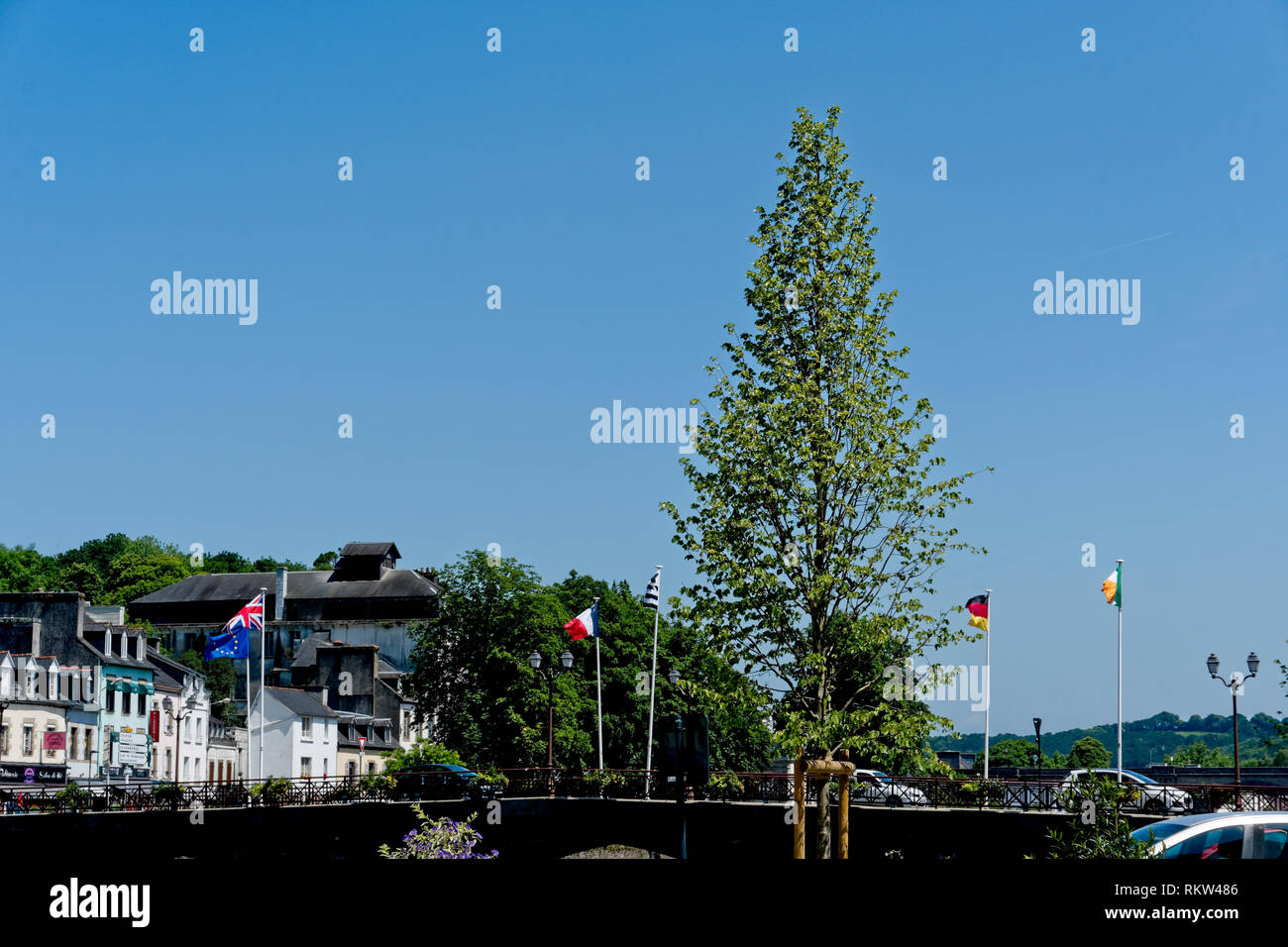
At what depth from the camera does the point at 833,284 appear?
26.7 meters

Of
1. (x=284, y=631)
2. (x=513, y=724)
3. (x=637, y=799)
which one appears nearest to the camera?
(x=637, y=799)

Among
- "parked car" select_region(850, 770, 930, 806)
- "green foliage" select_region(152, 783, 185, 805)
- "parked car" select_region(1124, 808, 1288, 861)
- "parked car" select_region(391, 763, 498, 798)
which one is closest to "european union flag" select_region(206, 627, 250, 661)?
"green foliage" select_region(152, 783, 185, 805)

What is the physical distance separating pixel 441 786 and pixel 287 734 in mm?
38339

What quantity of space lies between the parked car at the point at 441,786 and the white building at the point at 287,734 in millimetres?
33045

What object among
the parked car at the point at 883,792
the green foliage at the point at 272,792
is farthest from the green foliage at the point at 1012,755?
the green foliage at the point at 272,792

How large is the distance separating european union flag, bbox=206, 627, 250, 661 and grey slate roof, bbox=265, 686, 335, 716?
32.6 meters

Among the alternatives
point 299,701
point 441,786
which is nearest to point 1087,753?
point 299,701

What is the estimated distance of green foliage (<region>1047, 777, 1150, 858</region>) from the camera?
17797 mm

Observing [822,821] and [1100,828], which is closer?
[1100,828]

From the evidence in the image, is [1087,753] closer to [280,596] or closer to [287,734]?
[287,734]

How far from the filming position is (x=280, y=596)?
487 ft
